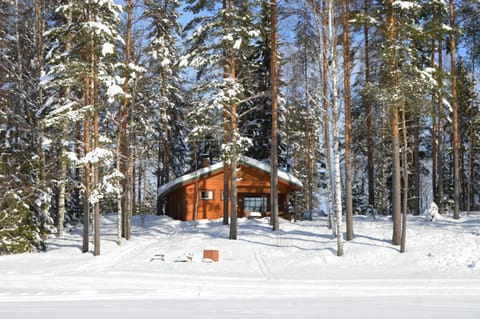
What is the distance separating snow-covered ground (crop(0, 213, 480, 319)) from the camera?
8852 mm

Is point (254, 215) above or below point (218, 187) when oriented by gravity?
below

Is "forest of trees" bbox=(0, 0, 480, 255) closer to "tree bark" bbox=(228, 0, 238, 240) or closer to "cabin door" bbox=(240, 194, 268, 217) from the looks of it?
"tree bark" bbox=(228, 0, 238, 240)

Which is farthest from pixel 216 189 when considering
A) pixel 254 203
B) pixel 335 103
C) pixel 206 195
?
pixel 335 103

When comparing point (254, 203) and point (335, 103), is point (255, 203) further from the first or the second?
point (335, 103)

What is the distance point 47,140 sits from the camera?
67.9 ft

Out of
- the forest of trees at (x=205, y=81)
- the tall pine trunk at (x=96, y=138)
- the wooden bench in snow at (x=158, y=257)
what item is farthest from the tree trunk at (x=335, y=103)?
the tall pine trunk at (x=96, y=138)

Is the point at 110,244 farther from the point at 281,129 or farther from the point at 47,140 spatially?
the point at 281,129

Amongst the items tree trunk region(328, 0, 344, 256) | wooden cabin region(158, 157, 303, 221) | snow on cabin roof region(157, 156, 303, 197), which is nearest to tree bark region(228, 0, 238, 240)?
tree trunk region(328, 0, 344, 256)

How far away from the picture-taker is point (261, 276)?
1388 centimetres

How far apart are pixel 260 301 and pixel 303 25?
1309 centimetres

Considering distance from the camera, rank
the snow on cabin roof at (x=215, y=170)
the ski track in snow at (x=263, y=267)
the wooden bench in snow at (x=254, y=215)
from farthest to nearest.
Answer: the wooden bench in snow at (x=254, y=215), the snow on cabin roof at (x=215, y=170), the ski track in snow at (x=263, y=267)

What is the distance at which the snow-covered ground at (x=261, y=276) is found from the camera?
348 inches

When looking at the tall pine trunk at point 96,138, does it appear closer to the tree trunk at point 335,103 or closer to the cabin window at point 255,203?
the tree trunk at point 335,103

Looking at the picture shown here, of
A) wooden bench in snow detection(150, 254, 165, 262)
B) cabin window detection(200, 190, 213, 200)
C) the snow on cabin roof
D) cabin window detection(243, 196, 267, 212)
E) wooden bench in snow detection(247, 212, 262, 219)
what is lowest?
wooden bench in snow detection(150, 254, 165, 262)
